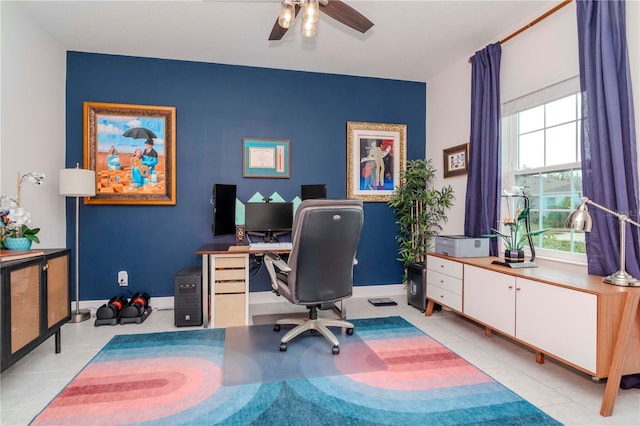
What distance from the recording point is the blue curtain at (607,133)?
82.7 inches

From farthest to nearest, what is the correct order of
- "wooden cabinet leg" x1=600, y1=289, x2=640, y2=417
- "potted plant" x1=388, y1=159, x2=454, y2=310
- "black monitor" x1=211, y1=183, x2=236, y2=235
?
"potted plant" x1=388, y1=159, x2=454, y2=310
"black monitor" x1=211, y1=183, x2=236, y2=235
"wooden cabinet leg" x1=600, y1=289, x2=640, y2=417

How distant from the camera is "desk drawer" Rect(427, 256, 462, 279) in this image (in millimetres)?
3078

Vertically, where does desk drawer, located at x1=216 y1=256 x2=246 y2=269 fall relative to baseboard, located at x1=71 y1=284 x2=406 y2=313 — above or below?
above

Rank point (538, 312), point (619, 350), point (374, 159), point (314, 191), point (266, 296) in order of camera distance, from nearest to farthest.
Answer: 1. point (619, 350)
2. point (538, 312)
3. point (314, 191)
4. point (266, 296)
5. point (374, 159)

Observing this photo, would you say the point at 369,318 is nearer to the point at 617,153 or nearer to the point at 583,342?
the point at 583,342

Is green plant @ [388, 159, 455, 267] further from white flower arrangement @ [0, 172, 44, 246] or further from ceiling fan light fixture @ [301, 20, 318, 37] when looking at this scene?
white flower arrangement @ [0, 172, 44, 246]

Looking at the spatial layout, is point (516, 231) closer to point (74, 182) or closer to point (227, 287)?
point (227, 287)

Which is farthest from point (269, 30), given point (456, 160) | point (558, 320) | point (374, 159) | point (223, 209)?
point (558, 320)

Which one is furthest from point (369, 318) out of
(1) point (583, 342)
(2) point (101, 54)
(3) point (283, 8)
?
(2) point (101, 54)

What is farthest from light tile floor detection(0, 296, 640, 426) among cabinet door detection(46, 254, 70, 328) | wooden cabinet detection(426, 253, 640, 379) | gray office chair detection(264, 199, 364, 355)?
gray office chair detection(264, 199, 364, 355)

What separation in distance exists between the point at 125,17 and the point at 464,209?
376 centimetres

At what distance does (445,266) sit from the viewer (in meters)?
3.26

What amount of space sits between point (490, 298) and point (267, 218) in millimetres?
2309

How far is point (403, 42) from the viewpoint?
340 centimetres
